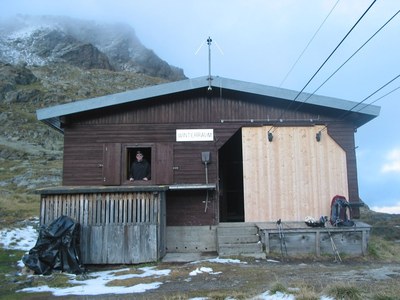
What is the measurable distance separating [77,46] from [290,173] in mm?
120997

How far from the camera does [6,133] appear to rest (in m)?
54.3

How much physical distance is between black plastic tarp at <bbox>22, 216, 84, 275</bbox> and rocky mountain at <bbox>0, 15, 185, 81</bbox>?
109 metres

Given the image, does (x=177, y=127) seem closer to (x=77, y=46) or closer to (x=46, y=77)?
(x=46, y=77)

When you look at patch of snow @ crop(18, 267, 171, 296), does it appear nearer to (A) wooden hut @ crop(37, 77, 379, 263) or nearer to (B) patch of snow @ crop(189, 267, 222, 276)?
(B) patch of snow @ crop(189, 267, 222, 276)

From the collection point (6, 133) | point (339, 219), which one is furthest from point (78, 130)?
point (6, 133)

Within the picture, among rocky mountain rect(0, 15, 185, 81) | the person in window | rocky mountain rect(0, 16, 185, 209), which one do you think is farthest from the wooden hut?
rocky mountain rect(0, 15, 185, 81)

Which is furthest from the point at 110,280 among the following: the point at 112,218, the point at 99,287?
the point at 112,218

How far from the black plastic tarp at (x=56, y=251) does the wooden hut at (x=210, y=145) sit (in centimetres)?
268

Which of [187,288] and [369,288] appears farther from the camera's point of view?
[187,288]

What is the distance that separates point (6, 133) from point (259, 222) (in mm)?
49709

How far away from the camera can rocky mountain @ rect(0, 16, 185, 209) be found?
37594 millimetres

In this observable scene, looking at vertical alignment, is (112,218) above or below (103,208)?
below

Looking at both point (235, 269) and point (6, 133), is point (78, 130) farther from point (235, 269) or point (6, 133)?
Answer: point (6, 133)

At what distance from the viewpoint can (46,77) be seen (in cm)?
9219
